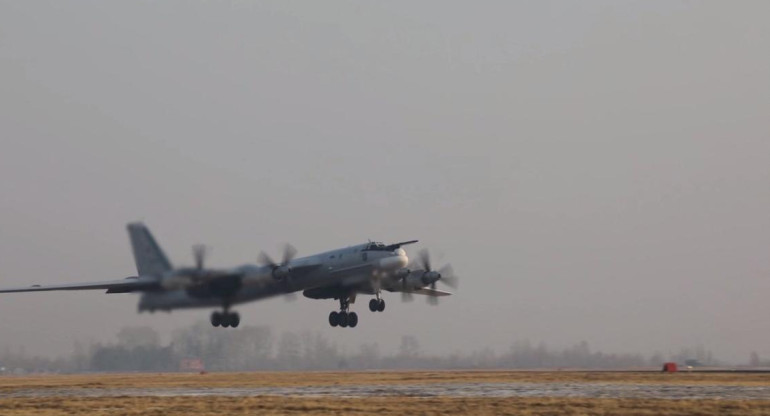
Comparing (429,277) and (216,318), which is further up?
(429,277)

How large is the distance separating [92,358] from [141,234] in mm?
65350

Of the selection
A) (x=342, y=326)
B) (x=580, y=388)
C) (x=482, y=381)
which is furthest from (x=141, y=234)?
(x=580, y=388)

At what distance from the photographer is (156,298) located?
239 ft

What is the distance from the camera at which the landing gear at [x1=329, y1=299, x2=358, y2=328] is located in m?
77.1

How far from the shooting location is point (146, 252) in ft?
270

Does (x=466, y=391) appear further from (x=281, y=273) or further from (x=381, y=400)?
(x=281, y=273)

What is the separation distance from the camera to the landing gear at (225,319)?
74812 mm

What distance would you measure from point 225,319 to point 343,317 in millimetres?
9273

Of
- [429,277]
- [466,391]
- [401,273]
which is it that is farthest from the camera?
[429,277]

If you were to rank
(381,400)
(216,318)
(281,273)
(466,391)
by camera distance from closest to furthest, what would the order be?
(381,400)
(466,391)
(281,273)
(216,318)

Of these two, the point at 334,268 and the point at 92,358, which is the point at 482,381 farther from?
the point at 92,358

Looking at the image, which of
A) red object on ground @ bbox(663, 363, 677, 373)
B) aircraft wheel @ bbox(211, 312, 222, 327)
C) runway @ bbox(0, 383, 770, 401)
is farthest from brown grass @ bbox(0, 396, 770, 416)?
red object on ground @ bbox(663, 363, 677, 373)

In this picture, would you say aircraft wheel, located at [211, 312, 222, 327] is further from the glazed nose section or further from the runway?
the glazed nose section

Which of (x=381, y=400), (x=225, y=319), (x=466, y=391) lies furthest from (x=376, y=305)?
(x=381, y=400)
